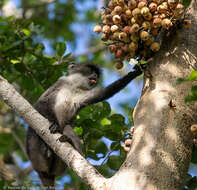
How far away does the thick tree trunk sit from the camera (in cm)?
208

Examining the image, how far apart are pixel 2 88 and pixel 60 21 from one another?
7.41 m

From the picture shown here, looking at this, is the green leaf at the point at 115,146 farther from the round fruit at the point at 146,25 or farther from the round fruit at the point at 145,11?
the round fruit at the point at 145,11

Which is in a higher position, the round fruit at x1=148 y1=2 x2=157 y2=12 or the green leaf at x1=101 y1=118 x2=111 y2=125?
the round fruit at x1=148 y1=2 x2=157 y2=12

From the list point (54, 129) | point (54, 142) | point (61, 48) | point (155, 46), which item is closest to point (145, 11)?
point (155, 46)

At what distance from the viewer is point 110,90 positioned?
12.7 feet

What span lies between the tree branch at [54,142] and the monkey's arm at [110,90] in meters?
1.03

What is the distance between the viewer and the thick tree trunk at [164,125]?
81.8 inches

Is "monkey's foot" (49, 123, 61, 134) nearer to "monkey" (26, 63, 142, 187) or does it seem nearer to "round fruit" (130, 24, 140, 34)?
"monkey" (26, 63, 142, 187)

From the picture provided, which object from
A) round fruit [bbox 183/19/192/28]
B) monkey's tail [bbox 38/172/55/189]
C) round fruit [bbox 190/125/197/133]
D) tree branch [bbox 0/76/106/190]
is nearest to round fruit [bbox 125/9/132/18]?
round fruit [bbox 183/19/192/28]

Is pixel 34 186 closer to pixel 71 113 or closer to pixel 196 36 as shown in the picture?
pixel 71 113

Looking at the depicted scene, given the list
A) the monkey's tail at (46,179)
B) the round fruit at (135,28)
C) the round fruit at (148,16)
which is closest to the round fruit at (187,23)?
the round fruit at (148,16)

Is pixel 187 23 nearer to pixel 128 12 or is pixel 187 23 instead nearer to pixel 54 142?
pixel 128 12

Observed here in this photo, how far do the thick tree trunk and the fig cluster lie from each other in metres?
0.15

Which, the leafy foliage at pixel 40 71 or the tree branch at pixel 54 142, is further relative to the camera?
the leafy foliage at pixel 40 71
